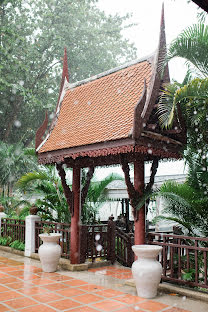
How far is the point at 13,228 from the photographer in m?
12.2

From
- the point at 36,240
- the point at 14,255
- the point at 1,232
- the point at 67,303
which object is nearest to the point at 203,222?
the point at 67,303

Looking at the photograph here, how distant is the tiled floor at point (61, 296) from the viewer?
18.9 ft

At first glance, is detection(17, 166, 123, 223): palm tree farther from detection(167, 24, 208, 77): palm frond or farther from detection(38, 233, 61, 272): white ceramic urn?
detection(167, 24, 208, 77): palm frond

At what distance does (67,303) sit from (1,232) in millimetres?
7863

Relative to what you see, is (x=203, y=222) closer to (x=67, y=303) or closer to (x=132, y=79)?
(x=67, y=303)

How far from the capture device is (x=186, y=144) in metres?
7.61

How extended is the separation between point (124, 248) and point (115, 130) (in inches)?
161

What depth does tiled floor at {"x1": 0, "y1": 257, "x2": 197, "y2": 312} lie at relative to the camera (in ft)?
18.9

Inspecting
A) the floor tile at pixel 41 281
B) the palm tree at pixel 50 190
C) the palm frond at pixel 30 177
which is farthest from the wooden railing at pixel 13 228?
the floor tile at pixel 41 281

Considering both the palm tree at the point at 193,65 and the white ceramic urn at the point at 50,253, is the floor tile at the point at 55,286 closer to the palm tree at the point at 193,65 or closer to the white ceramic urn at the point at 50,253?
the white ceramic urn at the point at 50,253

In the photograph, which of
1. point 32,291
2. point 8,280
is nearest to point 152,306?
point 32,291

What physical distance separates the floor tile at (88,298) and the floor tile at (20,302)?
817 mm

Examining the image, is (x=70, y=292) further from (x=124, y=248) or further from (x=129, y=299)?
(x=124, y=248)

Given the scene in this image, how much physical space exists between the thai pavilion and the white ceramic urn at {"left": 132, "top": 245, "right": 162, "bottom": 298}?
0.86 metres
